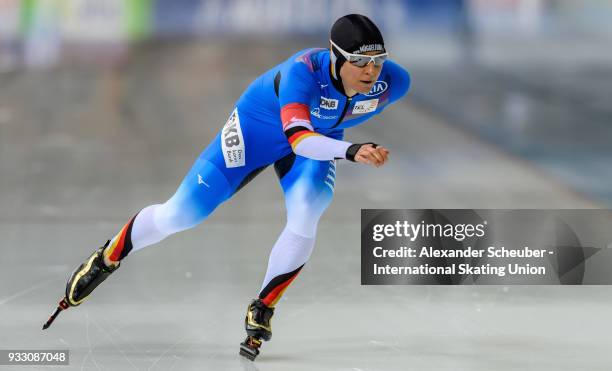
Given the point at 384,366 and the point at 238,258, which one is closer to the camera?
the point at 384,366

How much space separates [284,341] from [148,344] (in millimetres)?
618

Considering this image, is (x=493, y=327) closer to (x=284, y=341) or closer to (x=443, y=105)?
(x=284, y=341)

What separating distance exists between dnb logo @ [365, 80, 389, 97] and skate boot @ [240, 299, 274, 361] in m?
1.05

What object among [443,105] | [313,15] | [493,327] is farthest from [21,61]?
[493,327]

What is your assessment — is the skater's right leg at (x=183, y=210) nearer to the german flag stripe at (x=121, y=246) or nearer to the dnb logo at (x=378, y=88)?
the german flag stripe at (x=121, y=246)

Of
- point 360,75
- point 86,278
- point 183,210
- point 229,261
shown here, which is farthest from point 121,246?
point 229,261

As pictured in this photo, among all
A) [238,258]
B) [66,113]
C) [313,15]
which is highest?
[313,15]

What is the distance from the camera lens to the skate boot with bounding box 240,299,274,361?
4.79 m

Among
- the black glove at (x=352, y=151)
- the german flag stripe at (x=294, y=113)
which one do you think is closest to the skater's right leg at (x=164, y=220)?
the german flag stripe at (x=294, y=113)

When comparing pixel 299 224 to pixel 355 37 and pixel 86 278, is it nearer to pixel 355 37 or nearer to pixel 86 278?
pixel 355 37

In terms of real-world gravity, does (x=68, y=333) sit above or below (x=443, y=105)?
below

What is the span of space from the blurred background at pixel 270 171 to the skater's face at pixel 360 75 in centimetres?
116

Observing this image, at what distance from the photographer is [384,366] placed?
4.66 metres

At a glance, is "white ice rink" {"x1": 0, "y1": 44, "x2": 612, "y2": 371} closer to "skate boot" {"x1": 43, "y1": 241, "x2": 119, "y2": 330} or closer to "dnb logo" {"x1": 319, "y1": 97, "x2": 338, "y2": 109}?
"skate boot" {"x1": 43, "y1": 241, "x2": 119, "y2": 330}
